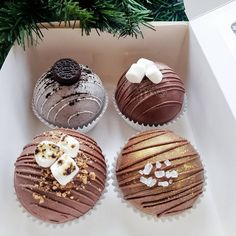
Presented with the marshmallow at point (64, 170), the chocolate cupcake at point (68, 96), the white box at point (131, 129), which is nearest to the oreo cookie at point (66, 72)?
the chocolate cupcake at point (68, 96)

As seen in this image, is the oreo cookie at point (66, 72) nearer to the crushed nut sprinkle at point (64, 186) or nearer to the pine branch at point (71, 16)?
the pine branch at point (71, 16)

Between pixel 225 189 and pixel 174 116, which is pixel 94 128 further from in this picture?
pixel 225 189

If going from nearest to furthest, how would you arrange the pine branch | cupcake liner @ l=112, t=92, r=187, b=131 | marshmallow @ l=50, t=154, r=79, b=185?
marshmallow @ l=50, t=154, r=79, b=185 → the pine branch → cupcake liner @ l=112, t=92, r=187, b=131

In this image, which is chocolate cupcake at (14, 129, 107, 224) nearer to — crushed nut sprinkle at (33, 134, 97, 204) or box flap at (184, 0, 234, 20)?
crushed nut sprinkle at (33, 134, 97, 204)

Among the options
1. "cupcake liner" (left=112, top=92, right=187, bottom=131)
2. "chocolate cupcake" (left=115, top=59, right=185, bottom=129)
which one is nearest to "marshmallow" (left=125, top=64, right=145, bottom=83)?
"chocolate cupcake" (left=115, top=59, right=185, bottom=129)

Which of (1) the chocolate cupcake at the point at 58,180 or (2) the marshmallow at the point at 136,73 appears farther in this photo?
(2) the marshmallow at the point at 136,73

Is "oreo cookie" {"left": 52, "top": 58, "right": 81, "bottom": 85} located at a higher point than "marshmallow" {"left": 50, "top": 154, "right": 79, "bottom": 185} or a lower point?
higher
